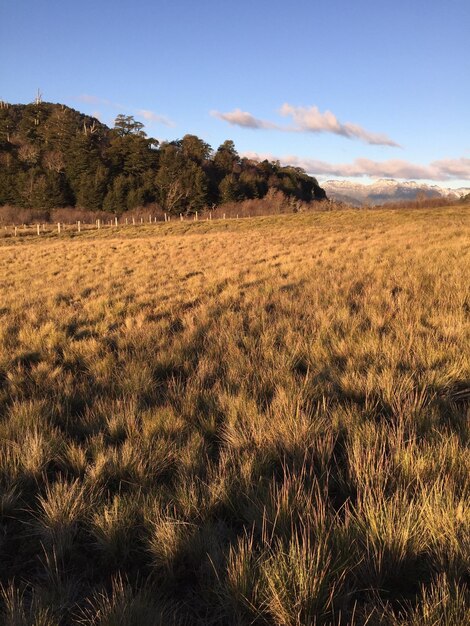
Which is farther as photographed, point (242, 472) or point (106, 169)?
point (106, 169)

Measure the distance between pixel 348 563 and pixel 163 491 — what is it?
108cm

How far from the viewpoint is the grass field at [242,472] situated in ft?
5.44

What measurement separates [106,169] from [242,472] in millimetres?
68185

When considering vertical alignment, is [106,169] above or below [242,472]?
above

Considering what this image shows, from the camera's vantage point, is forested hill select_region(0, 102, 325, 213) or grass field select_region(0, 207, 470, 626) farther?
forested hill select_region(0, 102, 325, 213)

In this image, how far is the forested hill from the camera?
60.7m

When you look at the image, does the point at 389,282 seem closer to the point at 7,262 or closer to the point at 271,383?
the point at 271,383

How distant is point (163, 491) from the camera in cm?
233

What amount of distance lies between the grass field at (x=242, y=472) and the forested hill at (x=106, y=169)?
5921 cm

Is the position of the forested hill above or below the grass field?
above

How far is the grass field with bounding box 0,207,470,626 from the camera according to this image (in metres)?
1.66

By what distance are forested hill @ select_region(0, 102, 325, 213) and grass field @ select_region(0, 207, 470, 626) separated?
2331 inches

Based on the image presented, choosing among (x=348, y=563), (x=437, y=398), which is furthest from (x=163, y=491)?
(x=437, y=398)

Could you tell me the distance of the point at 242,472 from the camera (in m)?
2.43
